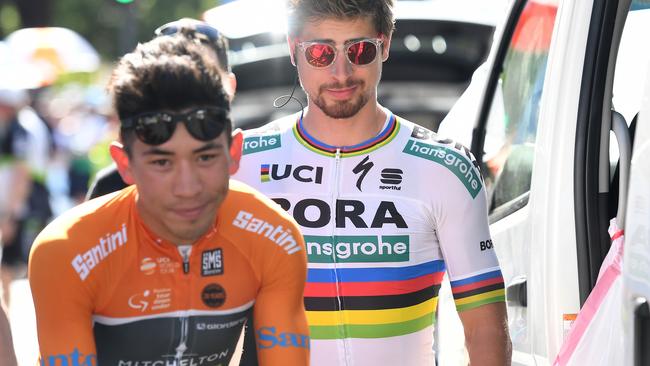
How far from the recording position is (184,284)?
3250 millimetres

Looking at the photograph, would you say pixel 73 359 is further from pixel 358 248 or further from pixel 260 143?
pixel 260 143

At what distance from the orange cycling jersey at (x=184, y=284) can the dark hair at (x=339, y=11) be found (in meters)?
0.94

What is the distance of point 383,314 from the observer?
4.07 meters

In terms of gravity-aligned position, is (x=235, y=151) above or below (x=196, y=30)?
below

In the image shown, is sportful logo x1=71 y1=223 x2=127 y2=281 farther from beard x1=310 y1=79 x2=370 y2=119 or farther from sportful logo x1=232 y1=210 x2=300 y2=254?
beard x1=310 y1=79 x2=370 y2=119

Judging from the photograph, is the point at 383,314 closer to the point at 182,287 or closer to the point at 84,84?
the point at 182,287

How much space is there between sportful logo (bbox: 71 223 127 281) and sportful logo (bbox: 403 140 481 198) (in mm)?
1217

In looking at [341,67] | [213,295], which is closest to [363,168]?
[341,67]

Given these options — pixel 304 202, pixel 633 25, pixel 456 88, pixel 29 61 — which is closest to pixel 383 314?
pixel 304 202

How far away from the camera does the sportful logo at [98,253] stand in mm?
3074

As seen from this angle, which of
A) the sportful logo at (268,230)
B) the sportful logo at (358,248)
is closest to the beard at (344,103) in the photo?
the sportful logo at (358,248)

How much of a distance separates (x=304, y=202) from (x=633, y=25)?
1307mm

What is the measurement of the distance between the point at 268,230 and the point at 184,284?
25cm

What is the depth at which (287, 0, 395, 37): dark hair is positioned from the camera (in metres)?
4.08
